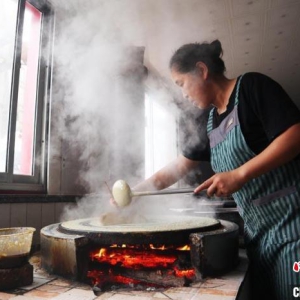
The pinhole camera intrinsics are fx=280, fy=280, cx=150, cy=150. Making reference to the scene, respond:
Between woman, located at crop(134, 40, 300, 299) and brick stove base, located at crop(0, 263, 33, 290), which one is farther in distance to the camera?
woman, located at crop(134, 40, 300, 299)

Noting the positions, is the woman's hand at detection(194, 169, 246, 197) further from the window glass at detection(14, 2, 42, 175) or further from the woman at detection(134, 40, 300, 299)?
the window glass at detection(14, 2, 42, 175)

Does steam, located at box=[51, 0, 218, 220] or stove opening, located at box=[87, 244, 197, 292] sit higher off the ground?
steam, located at box=[51, 0, 218, 220]

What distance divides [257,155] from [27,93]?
7.41 ft

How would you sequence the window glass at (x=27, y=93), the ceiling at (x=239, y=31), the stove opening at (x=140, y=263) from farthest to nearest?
the ceiling at (x=239, y=31), the window glass at (x=27, y=93), the stove opening at (x=140, y=263)

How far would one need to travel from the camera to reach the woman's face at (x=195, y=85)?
6.08ft

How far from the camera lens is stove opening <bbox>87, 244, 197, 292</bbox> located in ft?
4.62

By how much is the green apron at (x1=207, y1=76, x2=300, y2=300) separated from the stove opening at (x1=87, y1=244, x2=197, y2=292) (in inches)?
19.8

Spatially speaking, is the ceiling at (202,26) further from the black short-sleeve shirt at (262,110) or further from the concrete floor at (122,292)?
the concrete floor at (122,292)

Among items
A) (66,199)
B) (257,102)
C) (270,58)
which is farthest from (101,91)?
(270,58)

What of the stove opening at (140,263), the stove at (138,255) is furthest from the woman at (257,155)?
the stove opening at (140,263)

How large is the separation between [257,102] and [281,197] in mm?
541

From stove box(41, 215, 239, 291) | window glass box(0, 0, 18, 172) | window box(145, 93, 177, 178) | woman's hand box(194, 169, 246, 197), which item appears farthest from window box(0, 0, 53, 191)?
window box(145, 93, 177, 178)

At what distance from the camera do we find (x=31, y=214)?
2.30m

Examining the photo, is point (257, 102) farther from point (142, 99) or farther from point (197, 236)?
point (142, 99)
